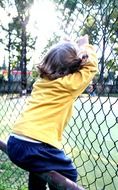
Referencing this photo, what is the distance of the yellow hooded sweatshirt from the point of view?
264 cm

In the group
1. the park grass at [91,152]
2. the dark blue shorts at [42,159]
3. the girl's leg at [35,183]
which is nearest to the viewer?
the dark blue shorts at [42,159]

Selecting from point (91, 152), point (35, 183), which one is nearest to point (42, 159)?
point (35, 183)

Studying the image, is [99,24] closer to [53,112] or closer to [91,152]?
[53,112]

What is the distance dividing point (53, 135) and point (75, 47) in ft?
1.61

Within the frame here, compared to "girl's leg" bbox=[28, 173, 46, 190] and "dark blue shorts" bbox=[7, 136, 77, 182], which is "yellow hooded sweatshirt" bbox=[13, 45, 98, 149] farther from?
"girl's leg" bbox=[28, 173, 46, 190]

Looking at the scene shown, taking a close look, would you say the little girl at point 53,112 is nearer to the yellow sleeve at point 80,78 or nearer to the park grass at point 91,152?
the yellow sleeve at point 80,78

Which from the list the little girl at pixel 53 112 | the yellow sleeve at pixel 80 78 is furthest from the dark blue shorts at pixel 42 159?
the yellow sleeve at pixel 80 78

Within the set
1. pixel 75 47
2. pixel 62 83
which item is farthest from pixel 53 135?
pixel 75 47

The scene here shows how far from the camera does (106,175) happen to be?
18.1 feet

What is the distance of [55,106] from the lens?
2.68 m

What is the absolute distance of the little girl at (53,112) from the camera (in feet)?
8.58

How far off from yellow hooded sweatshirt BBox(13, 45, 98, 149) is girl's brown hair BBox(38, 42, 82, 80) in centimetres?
3

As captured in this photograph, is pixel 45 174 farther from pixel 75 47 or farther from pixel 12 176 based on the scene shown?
pixel 12 176

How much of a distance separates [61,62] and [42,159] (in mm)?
520
